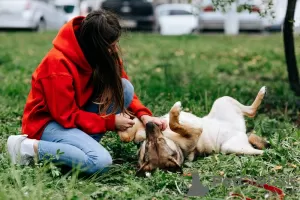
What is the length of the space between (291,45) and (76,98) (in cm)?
303

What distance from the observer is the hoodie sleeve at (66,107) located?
12.5 feet

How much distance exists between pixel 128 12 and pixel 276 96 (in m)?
15.2

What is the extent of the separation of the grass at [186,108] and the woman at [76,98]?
0.14 meters

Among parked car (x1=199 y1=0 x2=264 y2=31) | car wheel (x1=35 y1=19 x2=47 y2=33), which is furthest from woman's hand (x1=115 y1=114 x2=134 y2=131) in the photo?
parked car (x1=199 y1=0 x2=264 y2=31)

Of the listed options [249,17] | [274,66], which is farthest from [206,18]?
[274,66]

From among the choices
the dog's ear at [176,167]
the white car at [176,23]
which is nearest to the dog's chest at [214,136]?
the dog's ear at [176,167]

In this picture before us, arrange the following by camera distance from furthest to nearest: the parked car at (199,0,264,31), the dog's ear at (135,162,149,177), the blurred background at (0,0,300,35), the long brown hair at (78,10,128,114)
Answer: the parked car at (199,0,264,31)
the blurred background at (0,0,300,35)
the long brown hair at (78,10,128,114)
the dog's ear at (135,162,149,177)

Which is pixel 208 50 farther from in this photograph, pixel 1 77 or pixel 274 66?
pixel 1 77

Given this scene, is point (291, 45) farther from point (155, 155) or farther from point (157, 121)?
point (155, 155)

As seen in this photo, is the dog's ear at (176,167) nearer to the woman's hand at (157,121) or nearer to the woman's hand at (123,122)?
the woman's hand at (157,121)

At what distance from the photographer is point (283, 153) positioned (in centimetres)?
422

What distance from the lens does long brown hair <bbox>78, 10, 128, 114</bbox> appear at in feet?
12.8

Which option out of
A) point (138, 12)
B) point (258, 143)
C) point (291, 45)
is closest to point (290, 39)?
point (291, 45)

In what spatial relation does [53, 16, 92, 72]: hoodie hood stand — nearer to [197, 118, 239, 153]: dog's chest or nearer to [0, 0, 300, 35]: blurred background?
[197, 118, 239, 153]: dog's chest
